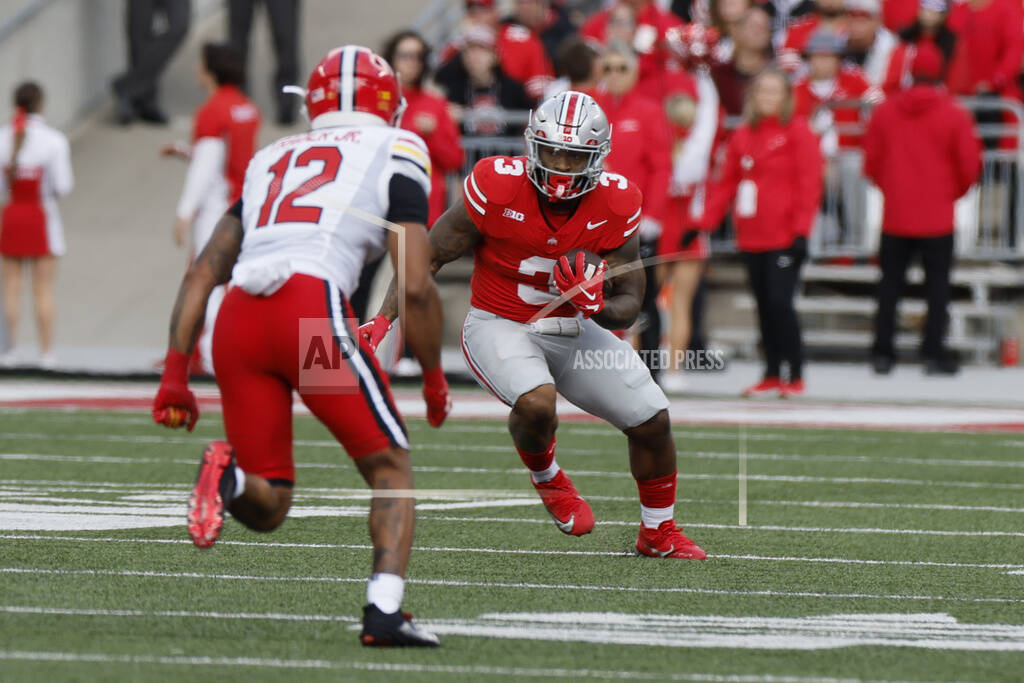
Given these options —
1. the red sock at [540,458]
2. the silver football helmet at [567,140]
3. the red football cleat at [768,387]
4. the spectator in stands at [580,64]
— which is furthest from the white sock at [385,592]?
the red football cleat at [768,387]

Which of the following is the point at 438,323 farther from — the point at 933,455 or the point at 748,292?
the point at 748,292

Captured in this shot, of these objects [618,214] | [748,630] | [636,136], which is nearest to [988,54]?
[636,136]

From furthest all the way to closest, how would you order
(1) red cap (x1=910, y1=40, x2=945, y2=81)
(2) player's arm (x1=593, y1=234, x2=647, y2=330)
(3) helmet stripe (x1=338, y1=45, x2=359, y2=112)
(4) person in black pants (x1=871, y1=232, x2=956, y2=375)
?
(4) person in black pants (x1=871, y1=232, x2=956, y2=375)
(1) red cap (x1=910, y1=40, x2=945, y2=81)
(2) player's arm (x1=593, y1=234, x2=647, y2=330)
(3) helmet stripe (x1=338, y1=45, x2=359, y2=112)

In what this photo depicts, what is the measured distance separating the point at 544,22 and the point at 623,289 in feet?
34.5

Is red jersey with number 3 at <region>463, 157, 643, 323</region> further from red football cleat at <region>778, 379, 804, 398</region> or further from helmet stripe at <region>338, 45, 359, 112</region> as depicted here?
red football cleat at <region>778, 379, 804, 398</region>

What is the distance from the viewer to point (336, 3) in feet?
69.5

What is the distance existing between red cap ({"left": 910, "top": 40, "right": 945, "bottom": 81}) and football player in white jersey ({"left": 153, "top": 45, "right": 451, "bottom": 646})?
30.3 ft

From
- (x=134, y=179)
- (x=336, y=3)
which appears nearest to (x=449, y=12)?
(x=336, y=3)

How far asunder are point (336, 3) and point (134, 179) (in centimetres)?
368

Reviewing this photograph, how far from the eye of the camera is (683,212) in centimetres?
1344

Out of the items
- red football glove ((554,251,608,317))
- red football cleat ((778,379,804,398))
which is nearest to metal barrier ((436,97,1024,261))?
red football cleat ((778,379,804,398))

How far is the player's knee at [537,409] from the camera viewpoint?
6805 mm

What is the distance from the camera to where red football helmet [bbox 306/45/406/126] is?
568 cm

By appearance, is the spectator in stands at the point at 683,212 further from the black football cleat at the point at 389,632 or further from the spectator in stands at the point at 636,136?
the black football cleat at the point at 389,632
